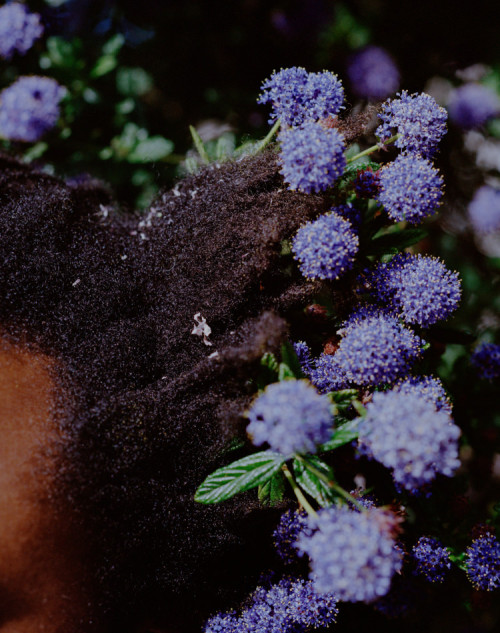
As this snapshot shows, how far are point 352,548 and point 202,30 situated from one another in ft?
6.33

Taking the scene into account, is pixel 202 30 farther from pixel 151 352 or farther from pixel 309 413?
pixel 309 413

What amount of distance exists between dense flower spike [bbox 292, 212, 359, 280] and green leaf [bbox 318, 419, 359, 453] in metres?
0.26

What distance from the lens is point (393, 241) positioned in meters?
1.09

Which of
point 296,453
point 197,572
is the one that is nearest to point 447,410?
point 296,453

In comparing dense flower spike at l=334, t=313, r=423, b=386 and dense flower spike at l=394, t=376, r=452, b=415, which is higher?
dense flower spike at l=334, t=313, r=423, b=386

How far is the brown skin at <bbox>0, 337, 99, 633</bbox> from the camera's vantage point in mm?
830

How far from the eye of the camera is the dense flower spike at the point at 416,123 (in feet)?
3.37

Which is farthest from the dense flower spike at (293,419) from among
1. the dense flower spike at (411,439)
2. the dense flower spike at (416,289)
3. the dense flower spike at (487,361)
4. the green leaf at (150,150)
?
the green leaf at (150,150)

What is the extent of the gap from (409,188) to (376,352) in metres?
0.30

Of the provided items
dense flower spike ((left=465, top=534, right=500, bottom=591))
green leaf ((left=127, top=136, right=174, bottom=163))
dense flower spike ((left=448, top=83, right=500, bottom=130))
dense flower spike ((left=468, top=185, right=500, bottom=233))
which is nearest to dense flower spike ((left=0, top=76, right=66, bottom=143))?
green leaf ((left=127, top=136, right=174, bottom=163))

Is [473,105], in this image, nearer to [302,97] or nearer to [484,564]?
[302,97]

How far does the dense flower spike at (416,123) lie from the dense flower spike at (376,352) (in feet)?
1.10

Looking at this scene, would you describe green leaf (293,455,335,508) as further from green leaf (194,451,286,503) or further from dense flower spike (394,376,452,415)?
dense flower spike (394,376,452,415)

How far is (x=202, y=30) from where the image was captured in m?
2.06
